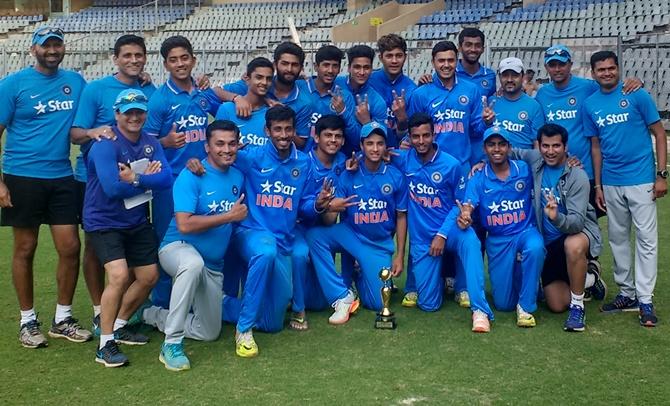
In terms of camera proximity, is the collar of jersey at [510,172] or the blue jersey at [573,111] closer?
the collar of jersey at [510,172]

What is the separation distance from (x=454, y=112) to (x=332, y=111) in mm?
1046

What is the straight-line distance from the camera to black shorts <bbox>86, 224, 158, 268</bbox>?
192 inches

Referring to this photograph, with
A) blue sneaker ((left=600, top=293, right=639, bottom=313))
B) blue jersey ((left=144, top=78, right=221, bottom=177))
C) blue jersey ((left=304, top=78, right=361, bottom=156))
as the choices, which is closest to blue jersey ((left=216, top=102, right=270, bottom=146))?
blue jersey ((left=144, top=78, right=221, bottom=177))

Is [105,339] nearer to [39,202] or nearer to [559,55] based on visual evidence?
[39,202]

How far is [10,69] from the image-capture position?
89.4 feet

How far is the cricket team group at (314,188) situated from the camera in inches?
199

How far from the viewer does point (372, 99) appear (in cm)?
648

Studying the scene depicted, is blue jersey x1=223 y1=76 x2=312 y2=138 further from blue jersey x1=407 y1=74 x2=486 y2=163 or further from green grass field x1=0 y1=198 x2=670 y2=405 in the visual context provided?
green grass field x1=0 y1=198 x2=670 y2=405

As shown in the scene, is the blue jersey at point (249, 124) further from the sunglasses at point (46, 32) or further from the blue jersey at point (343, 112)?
the sunglasses at point (46, 32)

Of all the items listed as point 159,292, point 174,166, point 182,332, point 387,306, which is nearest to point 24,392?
point 182,332

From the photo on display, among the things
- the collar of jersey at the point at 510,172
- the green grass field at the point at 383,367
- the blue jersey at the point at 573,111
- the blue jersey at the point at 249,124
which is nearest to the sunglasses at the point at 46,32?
the blue jersey at the point at 249,124

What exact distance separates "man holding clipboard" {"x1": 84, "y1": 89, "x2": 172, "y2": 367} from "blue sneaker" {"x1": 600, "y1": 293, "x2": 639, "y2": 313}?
11.4 ft

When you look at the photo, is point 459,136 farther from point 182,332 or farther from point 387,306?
point 182,332

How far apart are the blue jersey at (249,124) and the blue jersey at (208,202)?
58 centimetres
